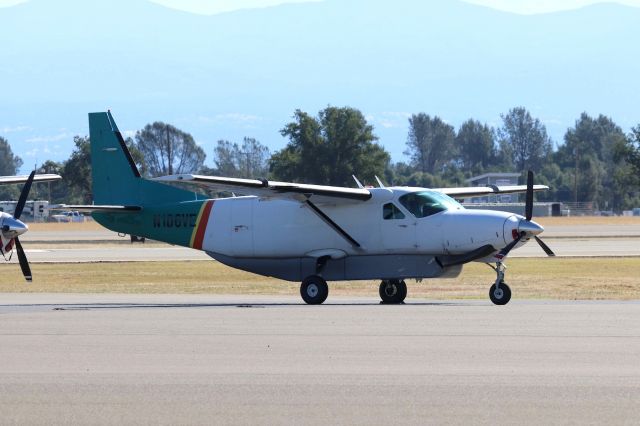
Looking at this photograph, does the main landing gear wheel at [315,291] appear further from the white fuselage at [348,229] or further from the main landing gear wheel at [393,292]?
the main landing gear wheel at [393,292]

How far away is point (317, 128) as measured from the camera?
10562 cm

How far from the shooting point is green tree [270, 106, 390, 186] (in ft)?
336

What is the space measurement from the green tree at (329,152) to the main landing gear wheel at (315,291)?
75533 mm

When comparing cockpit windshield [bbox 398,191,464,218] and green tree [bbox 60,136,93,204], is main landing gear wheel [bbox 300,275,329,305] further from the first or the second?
green tree [bbox 60,136,93,204]

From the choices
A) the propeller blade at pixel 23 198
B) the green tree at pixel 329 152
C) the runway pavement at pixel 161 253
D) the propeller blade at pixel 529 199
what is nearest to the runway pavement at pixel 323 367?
the propeller blade at pixel 529 199

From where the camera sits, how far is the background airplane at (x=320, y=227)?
1004 inches

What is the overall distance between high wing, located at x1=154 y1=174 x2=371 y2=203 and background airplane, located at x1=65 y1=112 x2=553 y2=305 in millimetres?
26

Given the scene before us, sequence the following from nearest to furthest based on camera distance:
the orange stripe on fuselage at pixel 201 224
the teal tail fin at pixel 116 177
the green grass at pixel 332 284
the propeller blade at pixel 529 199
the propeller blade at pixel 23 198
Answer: the propeller blade at pixel 529 199, the orange stripe on fuselage at pixel 201 224, the propeller blade at pixel 23 198, the teal tail fin at pixel 116 177, the green grass at pixel 332 284

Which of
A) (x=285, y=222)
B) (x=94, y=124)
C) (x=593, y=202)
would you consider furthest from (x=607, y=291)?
(x=593, y=202)

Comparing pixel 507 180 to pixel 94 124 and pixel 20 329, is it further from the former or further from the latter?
pixel 20 329

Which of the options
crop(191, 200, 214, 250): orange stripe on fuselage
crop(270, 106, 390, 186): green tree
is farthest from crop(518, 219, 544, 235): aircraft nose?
crop(270, 106, 390, 186): green tree

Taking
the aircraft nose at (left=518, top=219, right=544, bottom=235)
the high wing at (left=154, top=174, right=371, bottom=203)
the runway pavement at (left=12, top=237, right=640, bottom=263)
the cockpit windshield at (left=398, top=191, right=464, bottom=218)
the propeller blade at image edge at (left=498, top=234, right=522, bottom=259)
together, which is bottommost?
the runway pavement at (left=12, top=237, right=640, bottom=263)

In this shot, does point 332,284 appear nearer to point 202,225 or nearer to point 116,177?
point 202,225

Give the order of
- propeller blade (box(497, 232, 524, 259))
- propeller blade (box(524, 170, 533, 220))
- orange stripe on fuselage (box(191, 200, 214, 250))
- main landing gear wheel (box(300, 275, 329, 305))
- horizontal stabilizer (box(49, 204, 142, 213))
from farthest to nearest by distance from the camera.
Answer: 1. horizontal stabilizer (box(49, 204, 142, 213))
2. orange stripe on fuselage (box(191, 200, 214, 250))
3. main landing gear wheel (box(300, 275, 329, 305))
4. propeller blade (box(524, 170, 533, 220))
5. propeller blade (box(497, 232, 524, 259))
